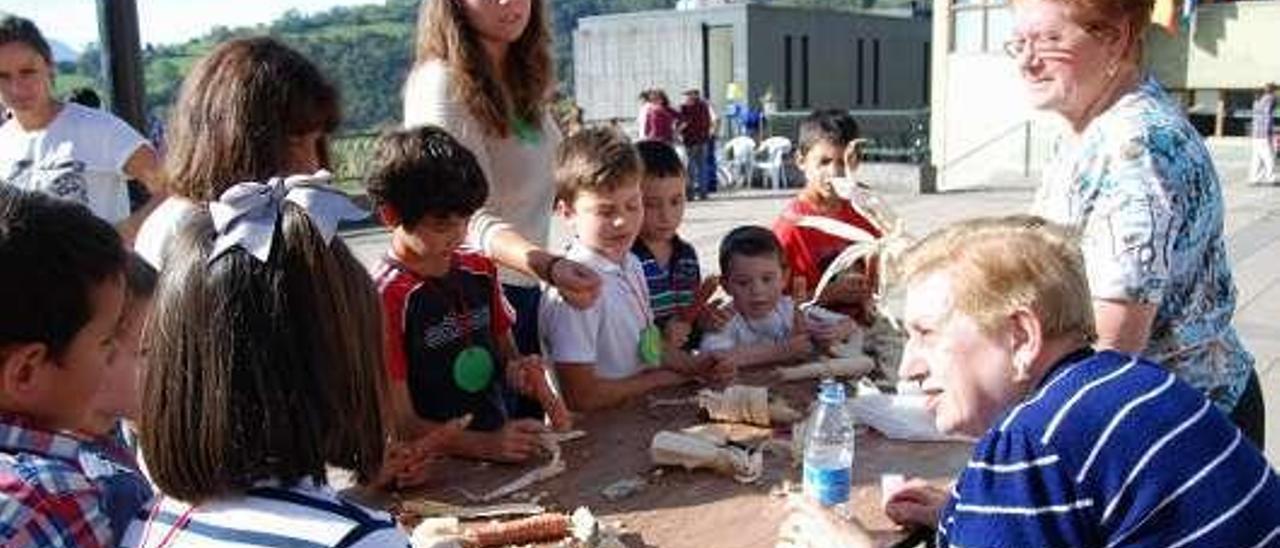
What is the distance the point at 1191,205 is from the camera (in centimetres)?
216

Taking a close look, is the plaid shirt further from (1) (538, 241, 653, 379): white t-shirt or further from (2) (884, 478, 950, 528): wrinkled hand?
(1) (538, 241, 653, 379): white t-shirt

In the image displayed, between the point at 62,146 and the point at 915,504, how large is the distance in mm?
3016

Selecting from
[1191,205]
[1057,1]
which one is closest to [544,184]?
[1057,1]

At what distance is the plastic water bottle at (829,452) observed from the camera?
2.11 m

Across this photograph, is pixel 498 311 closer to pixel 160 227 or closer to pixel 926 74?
pixel 160 227

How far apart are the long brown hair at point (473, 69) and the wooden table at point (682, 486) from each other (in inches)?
32.3

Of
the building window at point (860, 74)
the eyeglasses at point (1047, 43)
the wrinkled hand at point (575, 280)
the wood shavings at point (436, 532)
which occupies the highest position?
the building window at point (860, 74)

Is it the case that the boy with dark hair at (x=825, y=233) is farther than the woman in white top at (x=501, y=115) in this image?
Yes

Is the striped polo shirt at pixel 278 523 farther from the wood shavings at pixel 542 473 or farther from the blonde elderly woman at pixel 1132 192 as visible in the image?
the blonde elderly woman at pixel 1132 192

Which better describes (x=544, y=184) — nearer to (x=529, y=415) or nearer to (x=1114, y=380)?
(x=529, y=415)

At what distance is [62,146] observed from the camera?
3861 millimetres

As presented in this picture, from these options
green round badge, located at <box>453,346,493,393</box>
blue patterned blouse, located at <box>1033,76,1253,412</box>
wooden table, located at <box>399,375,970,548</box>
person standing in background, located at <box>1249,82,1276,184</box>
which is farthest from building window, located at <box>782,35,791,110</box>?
blue patterned blouse, located at <box>1033,76,1253,412</box>

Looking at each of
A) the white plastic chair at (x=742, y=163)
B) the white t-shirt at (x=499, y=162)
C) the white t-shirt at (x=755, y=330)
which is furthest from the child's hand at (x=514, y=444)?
the white plastic chair at (x=742, y=163)

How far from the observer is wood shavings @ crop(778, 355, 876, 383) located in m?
3.22
